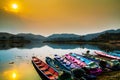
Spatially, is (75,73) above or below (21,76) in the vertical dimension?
above

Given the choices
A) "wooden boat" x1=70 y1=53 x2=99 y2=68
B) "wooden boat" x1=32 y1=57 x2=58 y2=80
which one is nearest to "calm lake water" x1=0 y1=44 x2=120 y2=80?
"wooden boat" x1=32 y1=57 x2=58 y2=80

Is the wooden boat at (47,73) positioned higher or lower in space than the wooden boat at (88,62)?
lower

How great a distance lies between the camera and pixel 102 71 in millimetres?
12781

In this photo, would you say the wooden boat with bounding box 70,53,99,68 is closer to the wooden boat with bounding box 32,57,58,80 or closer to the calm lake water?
the wooden boat with bounding box 32,57,58,80

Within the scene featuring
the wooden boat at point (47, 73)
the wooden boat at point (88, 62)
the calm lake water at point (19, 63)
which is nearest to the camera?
the wooden boat at point (47, 73)

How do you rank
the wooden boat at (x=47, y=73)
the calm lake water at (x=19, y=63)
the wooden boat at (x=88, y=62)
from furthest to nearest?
1. the calm lake water at (x=19, y=63)
2. the wooden boat at (x=88, y=62)
3. the wooden boat at (x=47, y=73)

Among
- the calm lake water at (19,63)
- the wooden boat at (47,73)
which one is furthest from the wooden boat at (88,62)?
the calm lake water at (19,63)

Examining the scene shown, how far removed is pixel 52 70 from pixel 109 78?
14.8 ft

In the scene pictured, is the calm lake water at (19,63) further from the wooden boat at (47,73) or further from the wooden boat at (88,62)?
the wooden boat at (88,62)

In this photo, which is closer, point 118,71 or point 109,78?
point 109,78

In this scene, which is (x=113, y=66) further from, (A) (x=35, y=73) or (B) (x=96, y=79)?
(A) (x=35, y=73)

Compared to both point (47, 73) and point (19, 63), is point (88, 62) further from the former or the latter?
point (19, 63)

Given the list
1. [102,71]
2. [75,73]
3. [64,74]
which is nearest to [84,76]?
[75,73]

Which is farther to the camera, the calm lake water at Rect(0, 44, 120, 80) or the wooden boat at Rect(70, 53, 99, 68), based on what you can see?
the calm lake water at Rect(0, 44, 120, 80)
